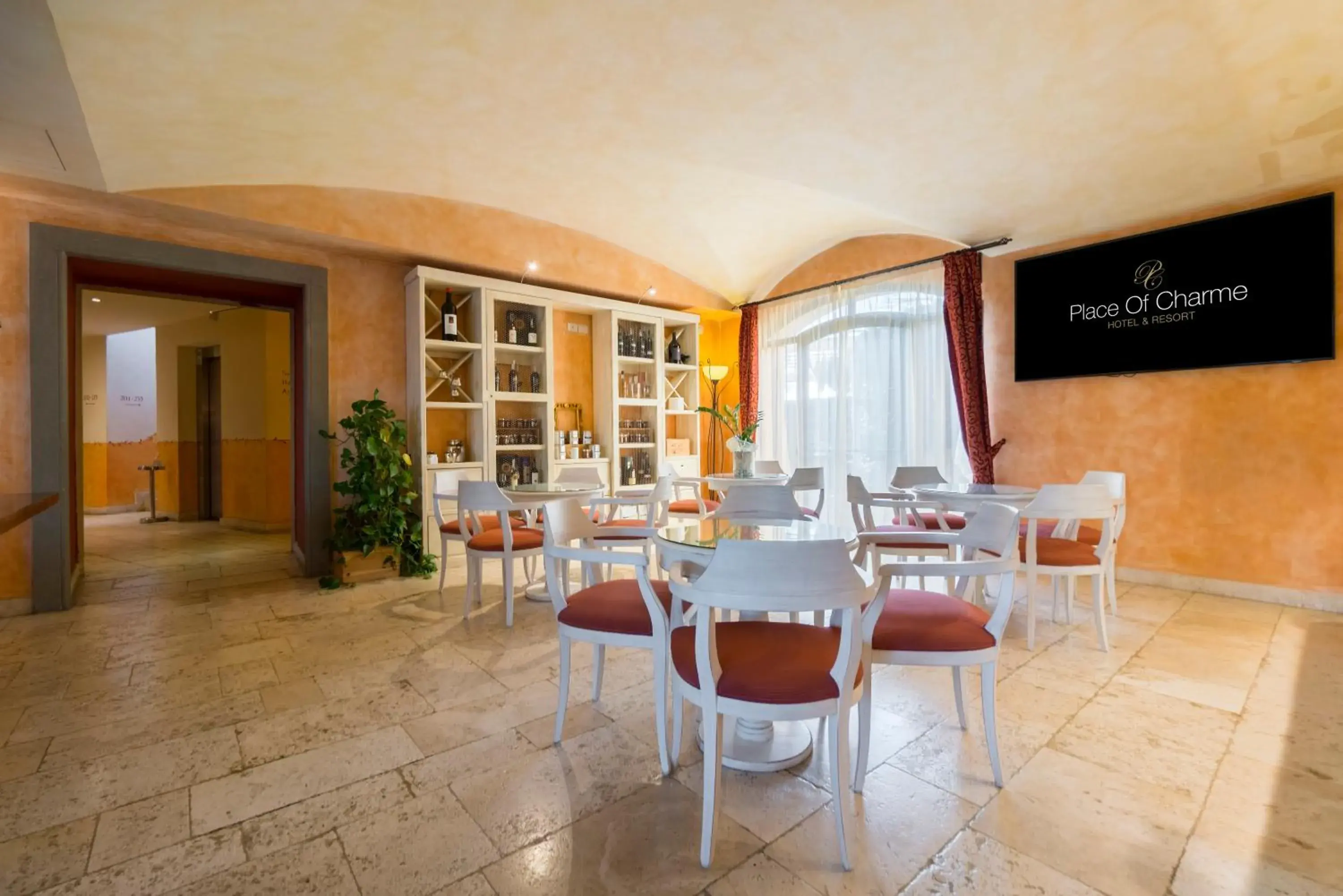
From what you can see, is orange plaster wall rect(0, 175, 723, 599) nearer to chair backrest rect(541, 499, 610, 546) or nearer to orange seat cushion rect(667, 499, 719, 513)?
orange seat cushion rect(667, 499, 719, 513)

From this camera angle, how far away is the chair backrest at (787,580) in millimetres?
1537

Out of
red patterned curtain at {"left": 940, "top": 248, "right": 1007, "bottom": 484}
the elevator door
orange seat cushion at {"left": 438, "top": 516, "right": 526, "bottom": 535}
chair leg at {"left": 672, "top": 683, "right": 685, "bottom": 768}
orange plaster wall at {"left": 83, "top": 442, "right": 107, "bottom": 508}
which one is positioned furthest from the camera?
orange plaster wall at {"left": 83, "top": 442, "right": 107, "bottom": 508}

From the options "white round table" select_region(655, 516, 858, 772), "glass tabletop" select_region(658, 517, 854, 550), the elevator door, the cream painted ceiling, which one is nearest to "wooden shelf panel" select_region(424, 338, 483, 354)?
the cream painted ceiling

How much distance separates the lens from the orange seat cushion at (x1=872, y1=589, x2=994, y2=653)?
189cm

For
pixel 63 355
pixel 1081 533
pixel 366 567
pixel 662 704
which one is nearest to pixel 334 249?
pixel 63 355

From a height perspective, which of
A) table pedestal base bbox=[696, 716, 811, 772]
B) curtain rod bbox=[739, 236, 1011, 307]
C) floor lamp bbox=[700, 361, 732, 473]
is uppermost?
curtain rod bbox=[739, 236, 1011, 307]

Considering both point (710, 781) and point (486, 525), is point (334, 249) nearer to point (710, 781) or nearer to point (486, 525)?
point (486, 525)

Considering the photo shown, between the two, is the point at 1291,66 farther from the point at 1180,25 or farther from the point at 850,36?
the point at 850,36

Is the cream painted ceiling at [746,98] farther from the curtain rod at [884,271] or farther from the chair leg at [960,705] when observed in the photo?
the chair leg at [960,705]

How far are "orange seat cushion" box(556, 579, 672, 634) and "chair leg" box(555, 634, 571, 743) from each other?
9cm

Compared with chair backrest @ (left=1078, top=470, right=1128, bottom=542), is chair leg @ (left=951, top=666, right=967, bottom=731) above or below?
below

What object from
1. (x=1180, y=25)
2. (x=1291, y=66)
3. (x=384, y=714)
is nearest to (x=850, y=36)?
(x=1180, y=25)

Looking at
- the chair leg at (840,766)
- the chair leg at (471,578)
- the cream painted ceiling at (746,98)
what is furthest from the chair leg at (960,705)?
the cream painted ceiling at (746,98)

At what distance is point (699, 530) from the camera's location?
250 cm
